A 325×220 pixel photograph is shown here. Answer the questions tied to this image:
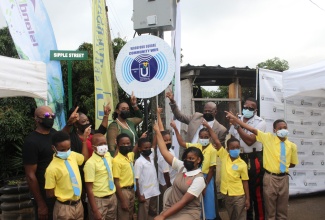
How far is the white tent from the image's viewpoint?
405 cm

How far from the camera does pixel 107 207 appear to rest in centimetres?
405

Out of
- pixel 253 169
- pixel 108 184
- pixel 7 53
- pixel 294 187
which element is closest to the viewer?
pixel 108 184

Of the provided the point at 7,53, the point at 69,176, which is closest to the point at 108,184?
the point at 69,176

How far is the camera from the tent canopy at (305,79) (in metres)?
5.54

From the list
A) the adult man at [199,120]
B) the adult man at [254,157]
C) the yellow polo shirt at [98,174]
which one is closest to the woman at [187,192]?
the yellow polo shirt at [98,174]

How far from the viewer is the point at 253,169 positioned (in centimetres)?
517

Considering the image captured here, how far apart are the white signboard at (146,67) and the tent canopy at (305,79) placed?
2.40 metres

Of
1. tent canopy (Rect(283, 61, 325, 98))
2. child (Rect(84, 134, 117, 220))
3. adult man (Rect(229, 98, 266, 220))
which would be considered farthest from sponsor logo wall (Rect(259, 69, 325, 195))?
child (Rect(84, 134, 117, 220))

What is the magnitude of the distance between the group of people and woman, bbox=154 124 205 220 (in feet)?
0.04

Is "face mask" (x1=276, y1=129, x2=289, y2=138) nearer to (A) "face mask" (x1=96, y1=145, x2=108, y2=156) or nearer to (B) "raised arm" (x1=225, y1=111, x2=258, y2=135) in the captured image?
(B) "raised arm" (x1=225, y1=111, x2=258, y2=135)

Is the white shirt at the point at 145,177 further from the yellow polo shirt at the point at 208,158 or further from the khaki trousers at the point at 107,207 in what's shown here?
the yellow polo shirt at the point at 208,158

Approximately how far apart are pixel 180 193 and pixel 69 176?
1250mm

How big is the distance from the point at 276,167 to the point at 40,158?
3.31m

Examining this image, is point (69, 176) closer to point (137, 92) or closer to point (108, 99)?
point (137, 92)
